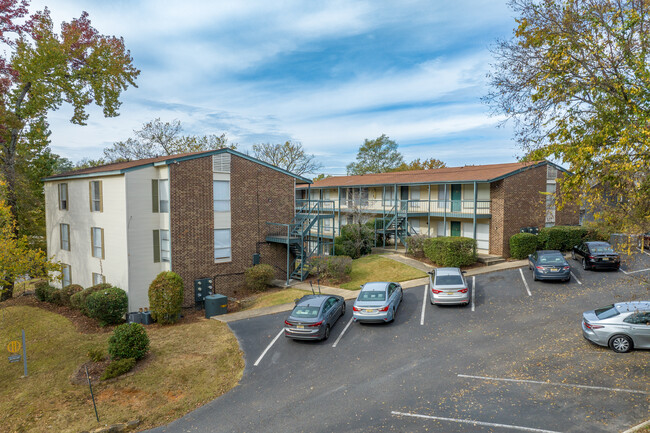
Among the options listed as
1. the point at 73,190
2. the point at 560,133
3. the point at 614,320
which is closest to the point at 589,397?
the point at 614,320

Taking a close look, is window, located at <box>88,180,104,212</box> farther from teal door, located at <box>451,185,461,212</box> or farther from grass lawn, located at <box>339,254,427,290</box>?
teal door, located at <box>451,185,461,212</box>

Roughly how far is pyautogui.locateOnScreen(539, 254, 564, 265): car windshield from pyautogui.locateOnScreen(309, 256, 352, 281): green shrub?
10.4 m

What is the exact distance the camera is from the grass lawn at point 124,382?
10.3 meters

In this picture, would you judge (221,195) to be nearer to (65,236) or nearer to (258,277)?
(258,277)

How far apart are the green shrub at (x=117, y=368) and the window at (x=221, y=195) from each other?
10810 millimetres

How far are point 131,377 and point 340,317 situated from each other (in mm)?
8058

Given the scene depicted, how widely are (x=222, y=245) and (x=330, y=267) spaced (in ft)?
A: 21.2

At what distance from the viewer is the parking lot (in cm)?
902

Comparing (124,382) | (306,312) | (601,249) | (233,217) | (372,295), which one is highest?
(233,217)

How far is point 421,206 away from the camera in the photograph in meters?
32.4

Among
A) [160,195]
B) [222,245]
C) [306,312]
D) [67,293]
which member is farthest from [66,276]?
[306,312]

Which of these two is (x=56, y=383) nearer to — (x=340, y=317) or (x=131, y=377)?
(x=131, y=377)

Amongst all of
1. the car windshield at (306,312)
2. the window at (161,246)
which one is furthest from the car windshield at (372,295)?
the window at (161,246)

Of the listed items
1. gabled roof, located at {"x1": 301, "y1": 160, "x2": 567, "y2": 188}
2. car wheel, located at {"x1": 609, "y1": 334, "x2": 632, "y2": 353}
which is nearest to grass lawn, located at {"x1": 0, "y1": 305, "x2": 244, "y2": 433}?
car wheel, located at {"x1": 609, "y1": 334, "x2": 632, "y2": 353}
